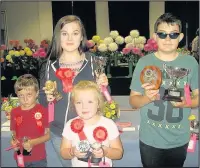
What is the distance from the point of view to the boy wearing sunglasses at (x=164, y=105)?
1740 mm

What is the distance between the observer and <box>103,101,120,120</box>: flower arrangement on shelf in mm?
1877

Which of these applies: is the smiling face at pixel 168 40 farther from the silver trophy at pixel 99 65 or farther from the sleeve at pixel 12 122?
the sleeve at pixel 12 122

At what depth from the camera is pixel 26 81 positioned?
6.22 feet

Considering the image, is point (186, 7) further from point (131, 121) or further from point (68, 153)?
point (68, 153)

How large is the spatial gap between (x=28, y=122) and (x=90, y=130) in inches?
15.1

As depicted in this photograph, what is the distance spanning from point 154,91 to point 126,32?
0.85 meters

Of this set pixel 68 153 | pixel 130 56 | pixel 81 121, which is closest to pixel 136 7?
pixel 130 56

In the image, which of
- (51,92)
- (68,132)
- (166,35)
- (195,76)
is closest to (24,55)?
(51,92)

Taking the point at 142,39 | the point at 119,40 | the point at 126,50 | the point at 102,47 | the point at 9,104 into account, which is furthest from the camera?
the point at 126,50

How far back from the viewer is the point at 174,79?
5.69ft

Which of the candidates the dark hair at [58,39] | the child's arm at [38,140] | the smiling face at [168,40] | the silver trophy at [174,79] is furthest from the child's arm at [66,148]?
the smiling face at [168,40]

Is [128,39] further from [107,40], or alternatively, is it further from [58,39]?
[58,39]

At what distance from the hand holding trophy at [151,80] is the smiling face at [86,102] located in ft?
0.91

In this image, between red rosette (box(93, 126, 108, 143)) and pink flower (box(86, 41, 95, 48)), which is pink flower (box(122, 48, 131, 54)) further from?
red rosette (box(93, 126, 108, 143))
